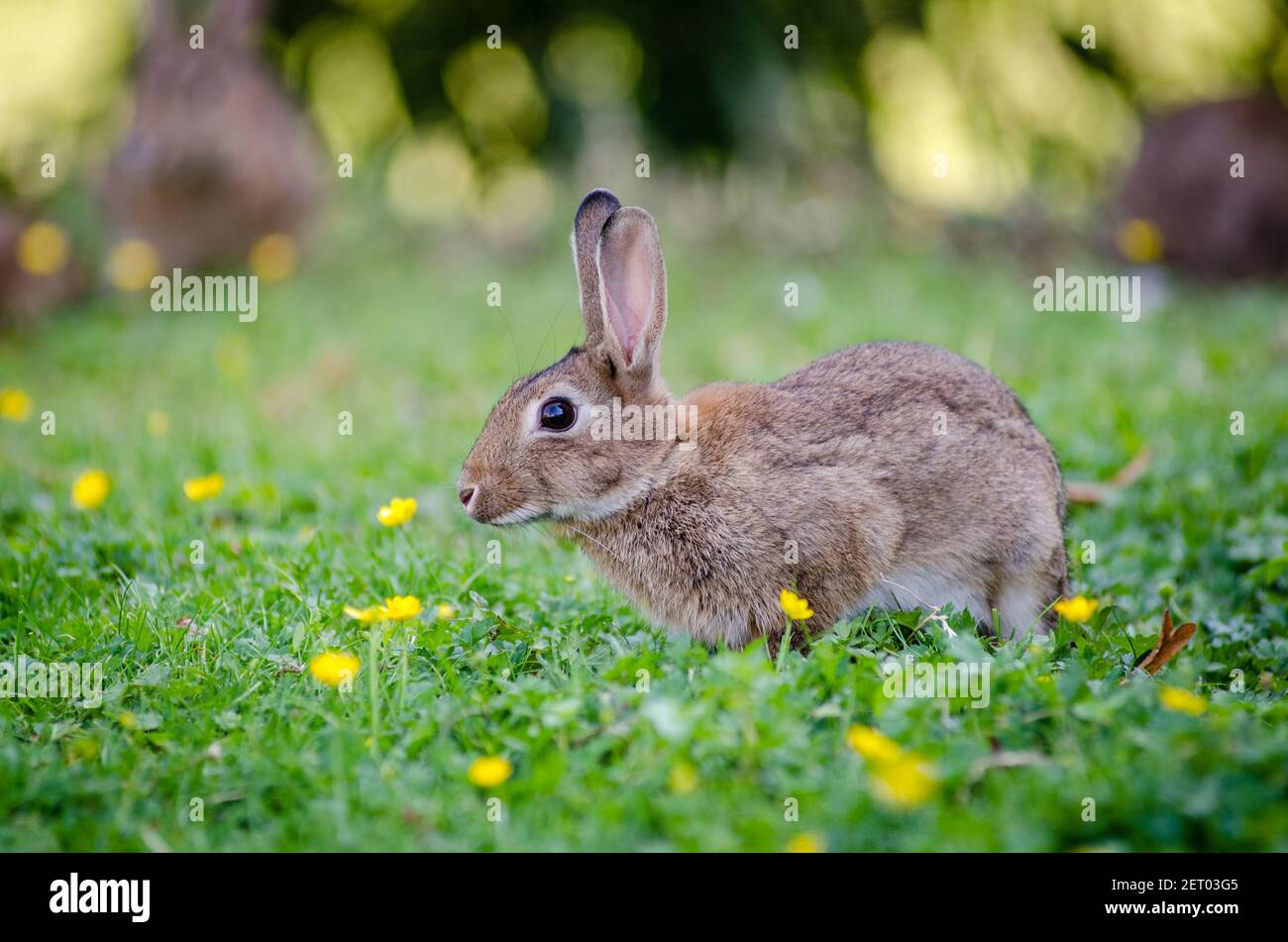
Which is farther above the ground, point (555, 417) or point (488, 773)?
point (555, 417)

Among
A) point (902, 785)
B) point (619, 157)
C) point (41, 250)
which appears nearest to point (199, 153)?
point (41, 250)

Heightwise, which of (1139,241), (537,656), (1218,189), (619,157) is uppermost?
(619,157)

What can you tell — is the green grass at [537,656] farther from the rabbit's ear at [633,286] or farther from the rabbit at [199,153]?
the rabbit at [199,153]

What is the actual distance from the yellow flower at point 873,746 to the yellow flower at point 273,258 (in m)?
8.79

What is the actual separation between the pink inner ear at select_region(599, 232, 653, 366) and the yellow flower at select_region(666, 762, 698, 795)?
1835mm

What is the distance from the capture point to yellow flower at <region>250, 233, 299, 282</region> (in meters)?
10.6

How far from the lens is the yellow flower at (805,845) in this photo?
2.73 meters

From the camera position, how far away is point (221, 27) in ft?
36.6

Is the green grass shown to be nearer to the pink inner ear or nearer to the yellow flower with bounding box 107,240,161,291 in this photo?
the pink inner ear

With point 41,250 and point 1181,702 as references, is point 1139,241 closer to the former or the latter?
point 1181,702

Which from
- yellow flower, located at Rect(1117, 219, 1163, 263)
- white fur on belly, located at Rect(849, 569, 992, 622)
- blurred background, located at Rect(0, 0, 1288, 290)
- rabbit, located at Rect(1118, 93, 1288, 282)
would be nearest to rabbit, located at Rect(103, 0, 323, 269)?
blurred background, located at Rect(0, 0, 1288, 290)

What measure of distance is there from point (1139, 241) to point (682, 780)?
7.64 m

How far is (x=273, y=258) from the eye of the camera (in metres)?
10.6
